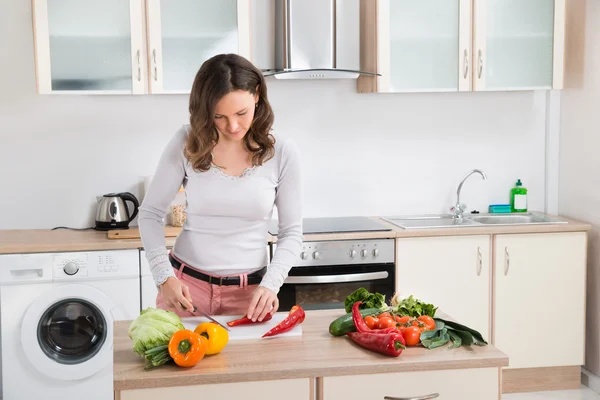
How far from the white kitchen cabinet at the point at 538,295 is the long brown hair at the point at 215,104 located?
195 cm

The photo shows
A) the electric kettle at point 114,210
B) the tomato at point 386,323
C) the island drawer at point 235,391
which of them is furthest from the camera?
the electric kettle at point 114,210

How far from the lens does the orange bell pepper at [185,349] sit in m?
1.82

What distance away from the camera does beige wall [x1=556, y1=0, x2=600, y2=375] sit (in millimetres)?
4004

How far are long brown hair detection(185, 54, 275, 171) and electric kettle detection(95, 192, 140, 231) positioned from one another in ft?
5.50

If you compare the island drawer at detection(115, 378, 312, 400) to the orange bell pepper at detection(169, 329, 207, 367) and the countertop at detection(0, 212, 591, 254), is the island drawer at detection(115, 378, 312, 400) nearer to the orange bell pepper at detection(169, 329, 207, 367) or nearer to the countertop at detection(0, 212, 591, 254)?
the orange bell pepper at detection(169, 329, 207, 367)

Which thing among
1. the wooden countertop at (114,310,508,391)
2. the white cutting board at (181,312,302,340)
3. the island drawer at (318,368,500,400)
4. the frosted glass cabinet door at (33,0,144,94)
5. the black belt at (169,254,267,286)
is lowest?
the island drawer at (318,368,500,400)

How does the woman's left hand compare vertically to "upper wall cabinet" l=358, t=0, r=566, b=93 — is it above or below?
below

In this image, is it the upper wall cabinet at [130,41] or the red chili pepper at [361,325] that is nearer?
the red chili pepper at [361,325]

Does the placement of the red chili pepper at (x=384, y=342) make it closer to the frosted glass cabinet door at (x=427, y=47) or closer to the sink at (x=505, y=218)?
the frosted glass cabinet door at (x=427, y=47)

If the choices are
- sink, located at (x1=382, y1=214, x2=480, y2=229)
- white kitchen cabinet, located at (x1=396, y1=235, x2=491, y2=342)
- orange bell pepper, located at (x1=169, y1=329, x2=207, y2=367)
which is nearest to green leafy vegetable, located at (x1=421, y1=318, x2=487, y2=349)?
orange bell pepper, located at (x1=169, y1=329, x2=207, y2=367)

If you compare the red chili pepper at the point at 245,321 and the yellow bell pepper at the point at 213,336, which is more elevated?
the yellow bell pepper at the point at 213,336

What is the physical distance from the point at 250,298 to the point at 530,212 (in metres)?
2.49

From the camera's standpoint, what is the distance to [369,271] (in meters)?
3.78

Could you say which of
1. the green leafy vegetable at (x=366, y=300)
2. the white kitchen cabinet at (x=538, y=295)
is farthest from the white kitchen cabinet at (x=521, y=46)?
the green leafy vegetable at (x=366, y=300)
